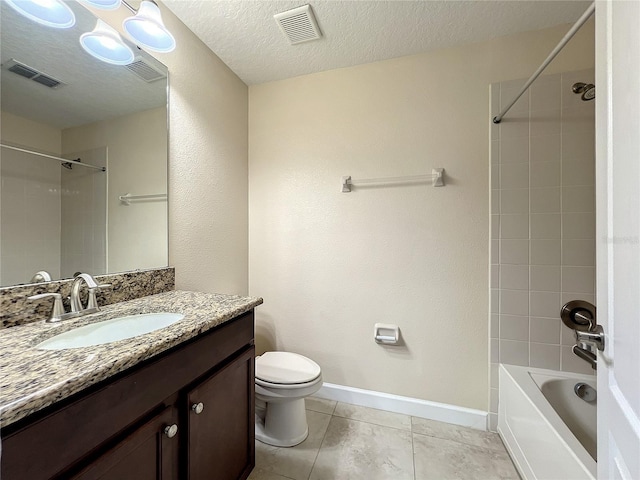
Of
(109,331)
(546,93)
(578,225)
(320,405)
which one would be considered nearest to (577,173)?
(578,225)

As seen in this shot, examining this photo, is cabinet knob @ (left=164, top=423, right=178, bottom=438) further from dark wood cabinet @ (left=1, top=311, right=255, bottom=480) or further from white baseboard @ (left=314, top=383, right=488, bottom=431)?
white baseboard @ (left=314, top=383, right=488, bottom=431)

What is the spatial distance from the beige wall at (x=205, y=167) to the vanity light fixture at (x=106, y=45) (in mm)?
114

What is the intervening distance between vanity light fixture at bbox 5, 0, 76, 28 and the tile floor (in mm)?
2079

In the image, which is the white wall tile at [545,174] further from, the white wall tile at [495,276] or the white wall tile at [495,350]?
the white wall tile at [495,350]

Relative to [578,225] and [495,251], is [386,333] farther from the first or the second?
[578,225]

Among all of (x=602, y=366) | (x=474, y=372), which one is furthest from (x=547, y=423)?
(x=602, y=366)

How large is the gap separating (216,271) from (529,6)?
234 cm

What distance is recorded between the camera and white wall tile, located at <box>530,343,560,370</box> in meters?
1.43

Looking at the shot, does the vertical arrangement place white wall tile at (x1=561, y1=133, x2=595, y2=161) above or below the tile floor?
above

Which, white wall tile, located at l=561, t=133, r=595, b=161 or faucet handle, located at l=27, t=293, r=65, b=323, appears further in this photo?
white wall tile, located at l=561, t=133, r=595, b=161

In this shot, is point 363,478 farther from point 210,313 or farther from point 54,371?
point 54,371

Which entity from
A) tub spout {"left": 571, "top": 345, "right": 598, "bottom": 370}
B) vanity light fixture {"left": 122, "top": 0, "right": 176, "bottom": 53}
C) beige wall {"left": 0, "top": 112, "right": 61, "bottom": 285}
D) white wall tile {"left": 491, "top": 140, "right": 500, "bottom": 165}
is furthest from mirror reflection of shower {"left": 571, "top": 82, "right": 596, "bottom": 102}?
beige wall {"left": 0, "top": 112, "right": 61, "bottom": 285}

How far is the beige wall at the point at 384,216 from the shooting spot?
1562 millimetres

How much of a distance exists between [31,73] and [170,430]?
1346 millimetres
